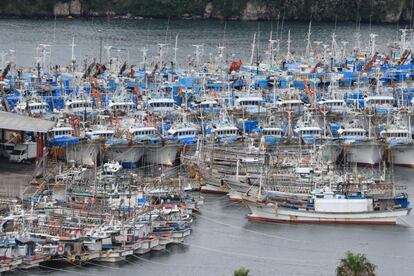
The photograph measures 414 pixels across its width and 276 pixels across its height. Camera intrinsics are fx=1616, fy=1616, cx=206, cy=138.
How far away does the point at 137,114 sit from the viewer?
68.9 m

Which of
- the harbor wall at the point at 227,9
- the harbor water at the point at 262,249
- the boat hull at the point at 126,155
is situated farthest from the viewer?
the harbor wall at the point at 227,9

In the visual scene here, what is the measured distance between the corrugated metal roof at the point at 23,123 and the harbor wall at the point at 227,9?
7416cm

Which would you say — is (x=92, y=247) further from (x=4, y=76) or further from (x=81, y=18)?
(x=81, y=18)

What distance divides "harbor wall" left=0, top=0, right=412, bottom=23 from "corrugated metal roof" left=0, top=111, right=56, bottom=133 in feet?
243

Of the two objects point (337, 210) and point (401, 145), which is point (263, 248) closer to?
point (337, 210)

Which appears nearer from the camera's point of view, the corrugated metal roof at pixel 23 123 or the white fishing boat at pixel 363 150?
the corrugated metal roof at pixel 23 123

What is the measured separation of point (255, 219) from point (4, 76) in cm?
2337

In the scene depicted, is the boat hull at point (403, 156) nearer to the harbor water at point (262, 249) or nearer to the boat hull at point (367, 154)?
the boat hull at point (367, 154)

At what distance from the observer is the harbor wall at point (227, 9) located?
449 ft

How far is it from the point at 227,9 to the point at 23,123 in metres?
79.3

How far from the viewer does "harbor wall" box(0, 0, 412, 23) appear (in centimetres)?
13675

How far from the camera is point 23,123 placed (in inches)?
2406

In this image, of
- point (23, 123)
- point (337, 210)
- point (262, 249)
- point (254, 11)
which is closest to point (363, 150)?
point (337, 210)

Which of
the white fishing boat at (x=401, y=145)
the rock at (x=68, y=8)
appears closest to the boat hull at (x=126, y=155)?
the white fishing boat at (x=401, y=145)
